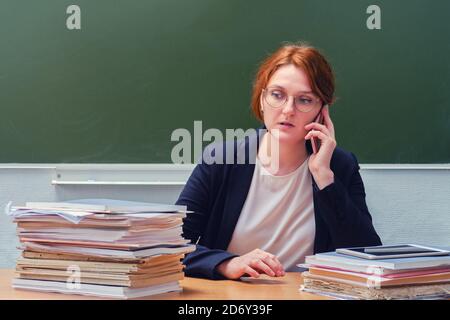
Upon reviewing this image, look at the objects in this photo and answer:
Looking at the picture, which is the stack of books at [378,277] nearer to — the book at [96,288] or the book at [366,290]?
the book at [366,290]

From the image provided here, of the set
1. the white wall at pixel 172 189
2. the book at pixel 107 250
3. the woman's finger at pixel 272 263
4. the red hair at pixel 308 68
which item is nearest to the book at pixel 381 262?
the woman's finger at pixel 272 263

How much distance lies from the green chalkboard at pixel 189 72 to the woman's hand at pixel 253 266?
1540mm

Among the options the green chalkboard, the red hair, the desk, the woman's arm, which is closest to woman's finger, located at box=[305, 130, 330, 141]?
the red hair

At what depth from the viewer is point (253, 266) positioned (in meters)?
1.74

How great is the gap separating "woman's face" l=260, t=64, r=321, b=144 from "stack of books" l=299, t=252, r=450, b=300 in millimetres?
690

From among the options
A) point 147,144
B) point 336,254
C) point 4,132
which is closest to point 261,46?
point 147,144

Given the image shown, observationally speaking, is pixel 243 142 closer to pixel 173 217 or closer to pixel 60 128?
pixel 173 217

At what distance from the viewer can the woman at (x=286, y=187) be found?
2.15 metres

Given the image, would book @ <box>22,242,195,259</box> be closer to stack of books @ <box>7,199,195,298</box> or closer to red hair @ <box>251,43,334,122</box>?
stack of books @ <box>7,199,195,298</box>

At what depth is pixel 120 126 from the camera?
10.6ft

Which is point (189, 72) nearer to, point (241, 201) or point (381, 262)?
point (241, 201)

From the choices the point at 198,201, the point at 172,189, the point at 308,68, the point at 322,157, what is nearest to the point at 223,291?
the point at 198,201

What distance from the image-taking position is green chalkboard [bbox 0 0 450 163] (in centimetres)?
324

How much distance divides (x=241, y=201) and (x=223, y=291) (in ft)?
2.22
